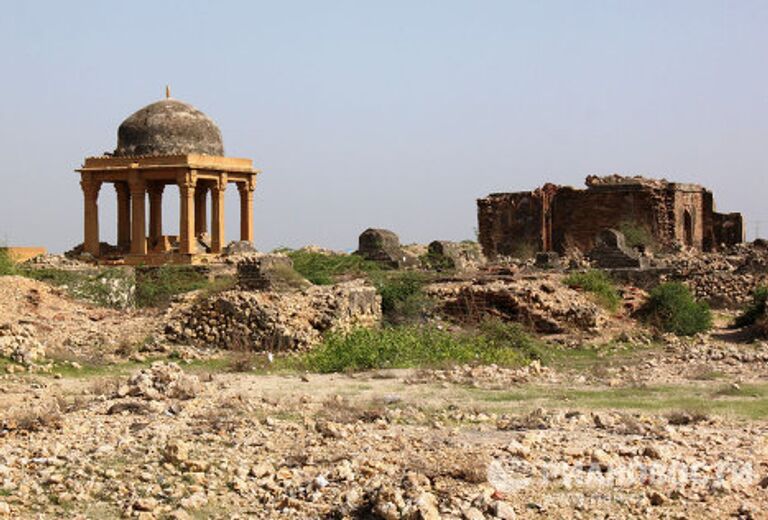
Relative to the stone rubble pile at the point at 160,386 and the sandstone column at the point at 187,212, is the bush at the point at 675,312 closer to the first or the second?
the stone rubble pile at the point at 160,386

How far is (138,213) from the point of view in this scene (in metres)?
31.0

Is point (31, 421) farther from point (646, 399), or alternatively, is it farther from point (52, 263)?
point (52, 263)

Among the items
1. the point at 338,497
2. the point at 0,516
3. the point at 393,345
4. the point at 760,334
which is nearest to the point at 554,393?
the point at 393,345

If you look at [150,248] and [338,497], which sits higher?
[150,248]

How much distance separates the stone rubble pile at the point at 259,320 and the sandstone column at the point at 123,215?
15.5m

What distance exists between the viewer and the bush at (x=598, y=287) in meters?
21.6

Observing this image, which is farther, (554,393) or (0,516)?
(554,393)

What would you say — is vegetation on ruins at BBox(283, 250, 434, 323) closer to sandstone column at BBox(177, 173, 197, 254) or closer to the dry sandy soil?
sandstone column at BBox(177, 173, 197, 254)

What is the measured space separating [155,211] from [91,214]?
2220mm

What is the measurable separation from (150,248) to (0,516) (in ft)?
86.3

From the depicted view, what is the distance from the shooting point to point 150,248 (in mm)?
33031

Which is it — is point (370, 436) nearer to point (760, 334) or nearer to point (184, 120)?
point (760, 334)

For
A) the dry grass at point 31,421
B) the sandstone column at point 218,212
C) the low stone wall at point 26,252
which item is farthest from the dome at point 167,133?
the dry grass at point 31,421

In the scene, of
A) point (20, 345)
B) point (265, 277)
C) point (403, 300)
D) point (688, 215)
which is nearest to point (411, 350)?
point (265, 277)
